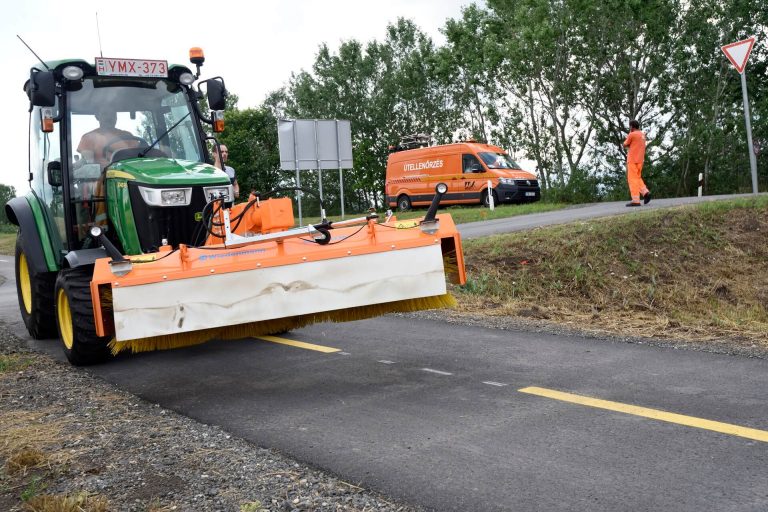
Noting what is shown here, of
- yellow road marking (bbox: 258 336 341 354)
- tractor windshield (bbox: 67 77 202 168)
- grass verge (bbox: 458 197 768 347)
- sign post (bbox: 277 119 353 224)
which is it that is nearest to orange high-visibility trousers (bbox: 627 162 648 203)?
grass verge (bbox: 458 197 768 347)

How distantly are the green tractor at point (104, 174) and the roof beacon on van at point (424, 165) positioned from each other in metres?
23.1

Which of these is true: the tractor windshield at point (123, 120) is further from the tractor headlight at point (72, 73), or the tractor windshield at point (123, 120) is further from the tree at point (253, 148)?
the tree at point (253, 148)

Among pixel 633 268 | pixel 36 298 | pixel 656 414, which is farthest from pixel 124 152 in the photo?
pixel 633 268

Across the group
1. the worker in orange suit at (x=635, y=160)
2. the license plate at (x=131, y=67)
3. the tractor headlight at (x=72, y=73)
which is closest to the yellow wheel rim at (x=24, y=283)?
the tractor headlight at (x=72, y=73)

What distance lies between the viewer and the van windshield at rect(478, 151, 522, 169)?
29359 millimetres

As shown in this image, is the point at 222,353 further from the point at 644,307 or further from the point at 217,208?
the point at 644,307

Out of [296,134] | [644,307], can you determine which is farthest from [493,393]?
[296,134]

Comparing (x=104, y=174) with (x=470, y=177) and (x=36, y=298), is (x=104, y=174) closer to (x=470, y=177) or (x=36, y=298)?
(x=36, y=298)

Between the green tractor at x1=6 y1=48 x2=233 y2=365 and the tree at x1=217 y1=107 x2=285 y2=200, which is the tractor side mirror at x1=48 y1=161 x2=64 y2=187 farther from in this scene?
the tree at x1=217 y1=107 x2=285 y2=200

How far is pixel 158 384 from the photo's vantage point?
20.7 feet

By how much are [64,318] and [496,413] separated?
4.14 meters

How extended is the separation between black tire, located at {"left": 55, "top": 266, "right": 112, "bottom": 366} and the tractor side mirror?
38.0 inches

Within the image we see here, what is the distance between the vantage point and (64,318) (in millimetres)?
7035

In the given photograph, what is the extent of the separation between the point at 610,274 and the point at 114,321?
26.5 feet
